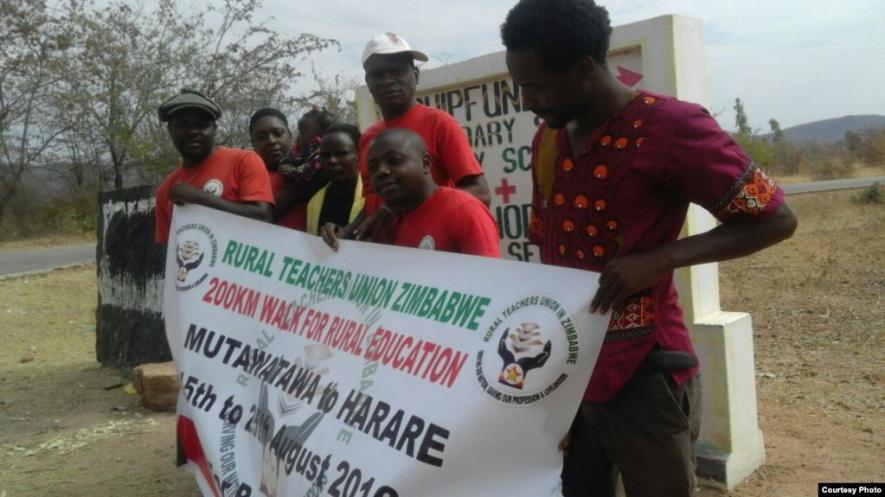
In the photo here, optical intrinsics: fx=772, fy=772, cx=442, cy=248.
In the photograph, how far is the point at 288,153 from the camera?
4.09m

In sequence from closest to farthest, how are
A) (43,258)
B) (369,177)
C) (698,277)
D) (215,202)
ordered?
1. (369,177)
2. (215,202)
3. (698,277)
4. (43,258)

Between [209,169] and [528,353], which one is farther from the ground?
[209,169]

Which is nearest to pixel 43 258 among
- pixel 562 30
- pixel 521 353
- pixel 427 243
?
pixel 427 243

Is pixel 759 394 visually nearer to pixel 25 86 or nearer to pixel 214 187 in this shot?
pixel 214 187

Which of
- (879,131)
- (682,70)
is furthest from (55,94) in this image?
(879,131)

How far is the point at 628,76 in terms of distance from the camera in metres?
3.66

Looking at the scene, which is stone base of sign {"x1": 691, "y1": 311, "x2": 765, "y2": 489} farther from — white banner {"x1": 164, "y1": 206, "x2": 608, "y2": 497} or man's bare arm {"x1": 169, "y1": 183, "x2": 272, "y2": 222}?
man's bare arm {"x1": 169, "y1": 183, "x2": 272, "y2": 222}

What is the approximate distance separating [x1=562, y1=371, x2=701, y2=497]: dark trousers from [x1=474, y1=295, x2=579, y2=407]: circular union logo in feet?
0.45

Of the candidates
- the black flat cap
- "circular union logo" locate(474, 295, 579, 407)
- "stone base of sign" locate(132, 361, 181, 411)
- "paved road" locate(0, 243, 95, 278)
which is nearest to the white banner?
"circular union logo" locate(474, 295, 579, 407)

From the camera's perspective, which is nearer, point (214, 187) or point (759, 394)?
point (214, 187)

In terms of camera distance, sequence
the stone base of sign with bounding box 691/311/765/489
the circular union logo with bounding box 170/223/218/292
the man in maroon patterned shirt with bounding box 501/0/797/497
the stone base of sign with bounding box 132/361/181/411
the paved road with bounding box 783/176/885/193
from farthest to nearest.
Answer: the paved road with bounding box 783/176/885/193
the stone base of sign with bounding box 132/361/181/411
the stone base of sign with bounding box 691/311/765/489
the circular union logo with bounding box 170/223/218/292
the man in maroon patterned shirt with bounding box 501/0/797/497

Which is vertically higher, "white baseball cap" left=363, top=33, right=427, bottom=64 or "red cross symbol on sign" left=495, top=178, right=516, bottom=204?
"white baseball cap" left=363, top=33, right=427, bottom=64

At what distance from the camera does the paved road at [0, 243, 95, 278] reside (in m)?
13.2

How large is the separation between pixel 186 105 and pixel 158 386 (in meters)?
2.48
